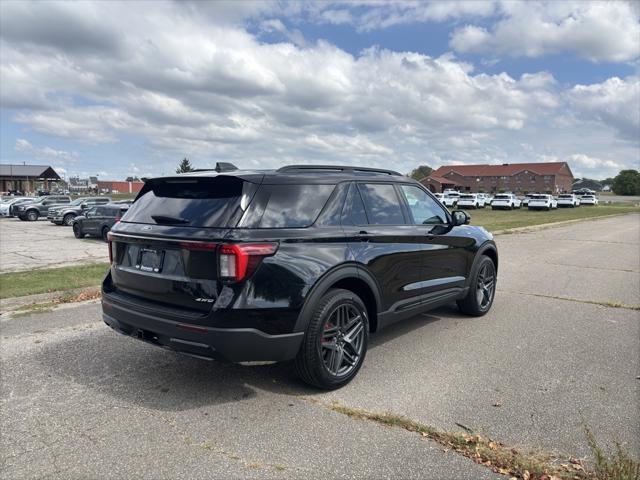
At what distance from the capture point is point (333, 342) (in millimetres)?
3922

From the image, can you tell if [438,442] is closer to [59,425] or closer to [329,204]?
[329,204]

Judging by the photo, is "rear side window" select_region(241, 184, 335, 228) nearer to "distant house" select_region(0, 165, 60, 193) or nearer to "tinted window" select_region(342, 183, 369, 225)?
"tinted window" select_region(342, 183, 369, 225)

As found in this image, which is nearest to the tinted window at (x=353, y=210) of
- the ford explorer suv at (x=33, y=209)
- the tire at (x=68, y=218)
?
the tire at (x=68, y=218)

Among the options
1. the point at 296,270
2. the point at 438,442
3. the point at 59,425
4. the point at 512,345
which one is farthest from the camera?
the point at 512,345

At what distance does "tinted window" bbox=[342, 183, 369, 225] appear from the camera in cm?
419

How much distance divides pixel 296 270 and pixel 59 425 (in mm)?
1936

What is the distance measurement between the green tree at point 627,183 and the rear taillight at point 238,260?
124889 mm

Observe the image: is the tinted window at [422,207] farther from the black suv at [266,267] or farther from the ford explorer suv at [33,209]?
the ford explorer suv at [33,209]

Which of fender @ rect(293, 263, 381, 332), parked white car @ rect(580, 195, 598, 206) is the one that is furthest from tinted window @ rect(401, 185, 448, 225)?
parked white car @ rect(580, 195, 598, 206)

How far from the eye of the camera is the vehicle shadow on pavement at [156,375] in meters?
3.80

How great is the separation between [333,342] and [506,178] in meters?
118

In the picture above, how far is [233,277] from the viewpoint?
335 centimetres

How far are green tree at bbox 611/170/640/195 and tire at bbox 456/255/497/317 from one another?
121m

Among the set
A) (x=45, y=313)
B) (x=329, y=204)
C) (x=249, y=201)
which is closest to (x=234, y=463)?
(x=249, y=201)
